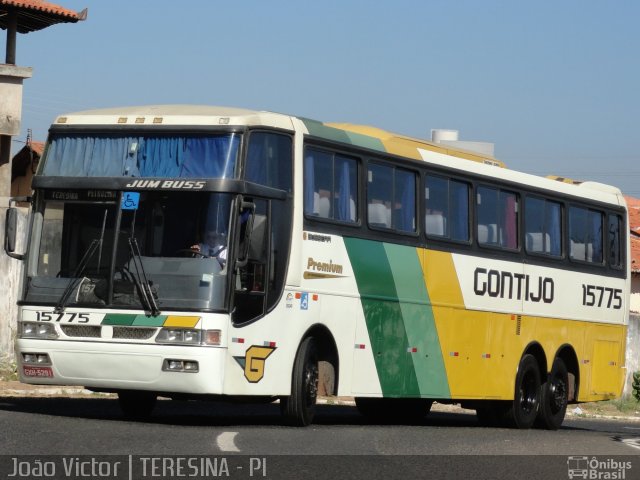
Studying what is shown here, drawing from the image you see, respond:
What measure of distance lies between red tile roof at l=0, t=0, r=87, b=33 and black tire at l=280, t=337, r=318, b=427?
21044 millimetres

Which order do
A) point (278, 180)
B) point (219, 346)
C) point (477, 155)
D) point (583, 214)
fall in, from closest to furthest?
1. point (219, 346)
2. point (278, 180)
3. point (477, 155)
4. point (583, 214)

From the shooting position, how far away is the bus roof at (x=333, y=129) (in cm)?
1554

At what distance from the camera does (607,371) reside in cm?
2345

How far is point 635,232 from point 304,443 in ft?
177

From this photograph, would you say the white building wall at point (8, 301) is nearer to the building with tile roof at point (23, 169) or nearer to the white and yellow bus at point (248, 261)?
the white and yellow bus at point (248, 261)

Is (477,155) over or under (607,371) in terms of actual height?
over

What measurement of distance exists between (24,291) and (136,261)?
4.50ft

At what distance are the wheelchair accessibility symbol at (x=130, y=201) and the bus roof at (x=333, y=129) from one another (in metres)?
0.85

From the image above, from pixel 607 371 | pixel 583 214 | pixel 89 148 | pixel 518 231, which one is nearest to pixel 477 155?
pixel 518 231

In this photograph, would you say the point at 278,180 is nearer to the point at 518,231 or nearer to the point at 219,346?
the point at 219,346

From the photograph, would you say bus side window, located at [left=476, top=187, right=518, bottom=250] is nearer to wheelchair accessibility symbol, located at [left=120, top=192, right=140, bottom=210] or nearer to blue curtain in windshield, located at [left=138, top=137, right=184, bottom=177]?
blue curtain in windshield, located at [left=138, top=137, right=184, bottom=177]

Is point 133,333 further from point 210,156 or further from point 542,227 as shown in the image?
point 542,227

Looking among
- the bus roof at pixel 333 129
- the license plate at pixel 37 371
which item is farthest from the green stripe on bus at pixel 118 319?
the bus roof at pixel 333 129

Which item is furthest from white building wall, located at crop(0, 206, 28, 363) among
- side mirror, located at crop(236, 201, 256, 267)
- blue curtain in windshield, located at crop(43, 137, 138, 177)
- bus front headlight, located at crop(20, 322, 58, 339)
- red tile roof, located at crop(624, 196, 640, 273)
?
red tile roof, located at crop(624, 196, 640, 273)
